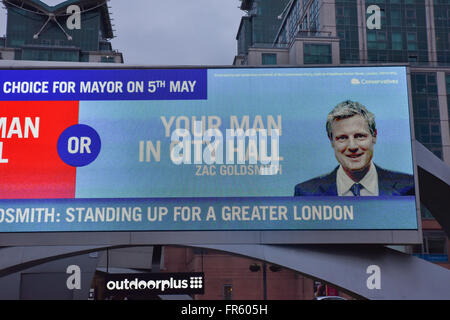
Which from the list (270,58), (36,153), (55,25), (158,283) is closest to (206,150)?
(158,283)

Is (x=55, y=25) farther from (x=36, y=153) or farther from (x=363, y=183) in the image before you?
(x=363, y=183)

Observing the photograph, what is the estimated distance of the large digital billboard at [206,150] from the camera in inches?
834

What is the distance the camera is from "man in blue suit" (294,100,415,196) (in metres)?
21.5

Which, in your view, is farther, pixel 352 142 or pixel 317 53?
pixel 317 53

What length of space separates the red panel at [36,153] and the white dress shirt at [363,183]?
9.45m

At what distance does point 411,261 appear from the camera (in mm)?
21109

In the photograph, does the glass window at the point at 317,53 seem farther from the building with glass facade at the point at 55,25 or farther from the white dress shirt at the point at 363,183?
the white dress shirt at the point at 363,183

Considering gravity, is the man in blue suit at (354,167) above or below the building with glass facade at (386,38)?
below

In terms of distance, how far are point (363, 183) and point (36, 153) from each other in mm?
11751

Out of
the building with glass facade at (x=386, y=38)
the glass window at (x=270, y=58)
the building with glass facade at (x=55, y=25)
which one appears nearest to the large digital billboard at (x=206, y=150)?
the building with glass facade at (x=386, y=38)

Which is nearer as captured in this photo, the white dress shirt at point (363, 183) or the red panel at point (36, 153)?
the red panel at point (36, 153)

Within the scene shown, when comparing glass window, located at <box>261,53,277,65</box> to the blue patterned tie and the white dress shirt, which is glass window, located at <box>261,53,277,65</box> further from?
the blue patterned tie

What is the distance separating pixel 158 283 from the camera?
20203 mm
